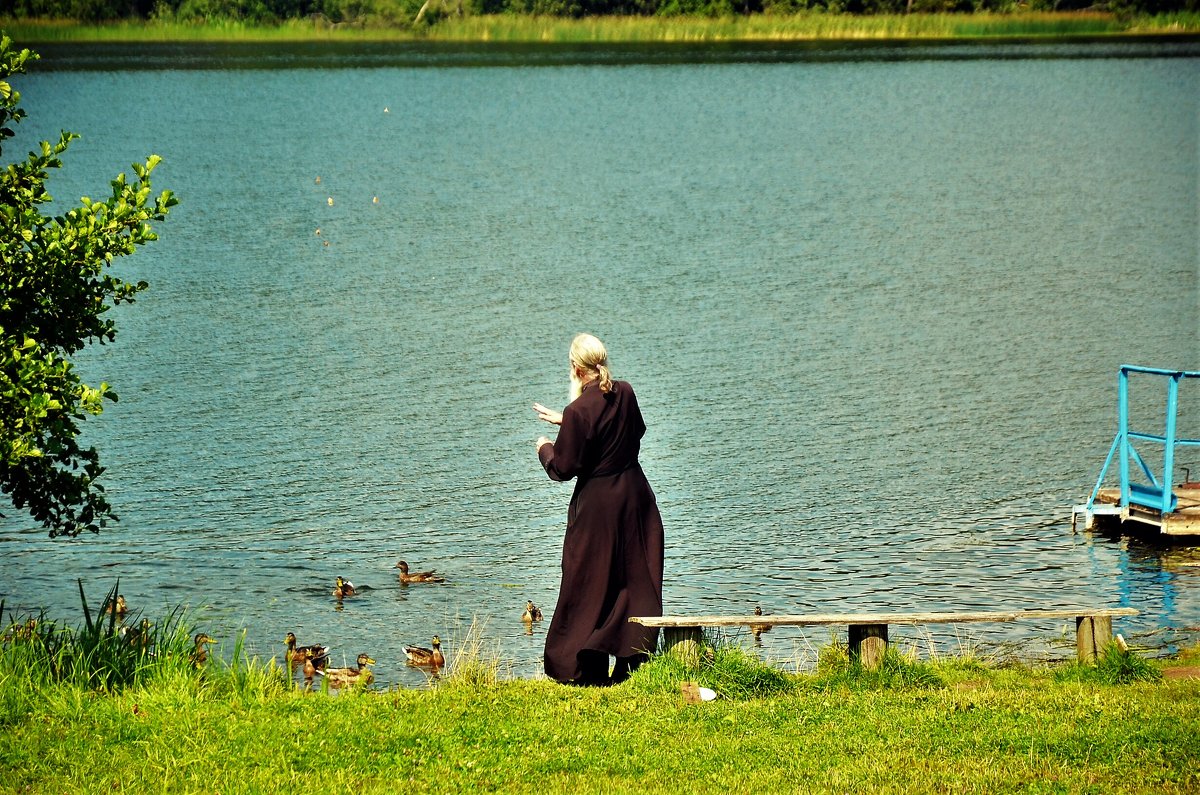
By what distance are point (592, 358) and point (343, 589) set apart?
6118mm

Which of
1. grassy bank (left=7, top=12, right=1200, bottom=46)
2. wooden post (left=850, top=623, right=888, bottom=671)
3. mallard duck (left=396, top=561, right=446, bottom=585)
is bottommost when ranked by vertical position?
mallard duck (left=396, top=561, right=446, bottom=585)

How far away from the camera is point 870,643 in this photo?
913 cm

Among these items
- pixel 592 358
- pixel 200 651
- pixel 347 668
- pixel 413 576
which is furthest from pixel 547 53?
pixel 592 358

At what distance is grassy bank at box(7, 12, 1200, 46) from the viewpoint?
84250mm

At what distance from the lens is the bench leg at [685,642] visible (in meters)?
8.86

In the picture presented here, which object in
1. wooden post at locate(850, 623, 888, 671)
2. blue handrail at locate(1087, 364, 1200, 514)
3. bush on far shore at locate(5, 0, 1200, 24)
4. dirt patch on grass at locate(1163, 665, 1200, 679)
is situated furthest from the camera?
bush on far shore at locate(5, 0, 1200, 24)

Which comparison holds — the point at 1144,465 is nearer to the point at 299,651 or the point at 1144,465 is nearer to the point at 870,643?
the point at 870,643

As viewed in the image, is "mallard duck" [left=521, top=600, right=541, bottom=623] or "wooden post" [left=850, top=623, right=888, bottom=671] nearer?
"wooden post" [left=850, top=623, right=888, bottom=671]

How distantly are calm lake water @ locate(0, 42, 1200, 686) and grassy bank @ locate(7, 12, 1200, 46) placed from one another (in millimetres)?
27631

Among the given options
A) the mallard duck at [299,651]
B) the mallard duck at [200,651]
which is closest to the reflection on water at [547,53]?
the mallard duck at [299,651]

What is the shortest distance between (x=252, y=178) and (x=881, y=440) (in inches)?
1104

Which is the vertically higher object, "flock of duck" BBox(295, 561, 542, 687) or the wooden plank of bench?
the wooden plank of bench

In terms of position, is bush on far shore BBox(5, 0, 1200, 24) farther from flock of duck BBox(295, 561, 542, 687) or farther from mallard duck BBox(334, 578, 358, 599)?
flock of duck BBox(295, 561, 542, 687)

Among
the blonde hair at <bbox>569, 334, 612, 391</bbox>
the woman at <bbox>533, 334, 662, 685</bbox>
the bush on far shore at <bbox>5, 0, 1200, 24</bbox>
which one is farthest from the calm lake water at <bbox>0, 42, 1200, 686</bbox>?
the bush on far shore at <bbox>5, 0, 1200, 24</bbox>
